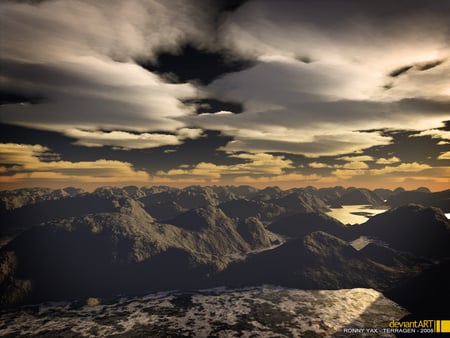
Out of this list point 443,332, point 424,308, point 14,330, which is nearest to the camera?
point 443,332

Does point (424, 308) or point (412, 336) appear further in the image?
point (424, 308)

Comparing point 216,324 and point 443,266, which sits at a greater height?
point 443,266

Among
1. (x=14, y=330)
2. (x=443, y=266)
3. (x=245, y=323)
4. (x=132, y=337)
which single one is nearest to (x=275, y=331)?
(x=245, y=323)

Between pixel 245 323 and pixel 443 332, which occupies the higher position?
pixel 443 332

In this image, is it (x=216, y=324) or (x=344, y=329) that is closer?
(x=344, y=329)

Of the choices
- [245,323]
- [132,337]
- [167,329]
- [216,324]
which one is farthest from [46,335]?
[245,323]

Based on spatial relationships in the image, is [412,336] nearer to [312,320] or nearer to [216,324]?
[312,320]

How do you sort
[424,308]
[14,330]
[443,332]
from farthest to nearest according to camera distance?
Result: [14,330] < [424,308] < [443,332]

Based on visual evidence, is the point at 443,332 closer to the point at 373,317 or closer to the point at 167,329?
the point at 373,317

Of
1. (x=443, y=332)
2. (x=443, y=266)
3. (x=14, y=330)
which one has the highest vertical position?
(x=443, y=266)
